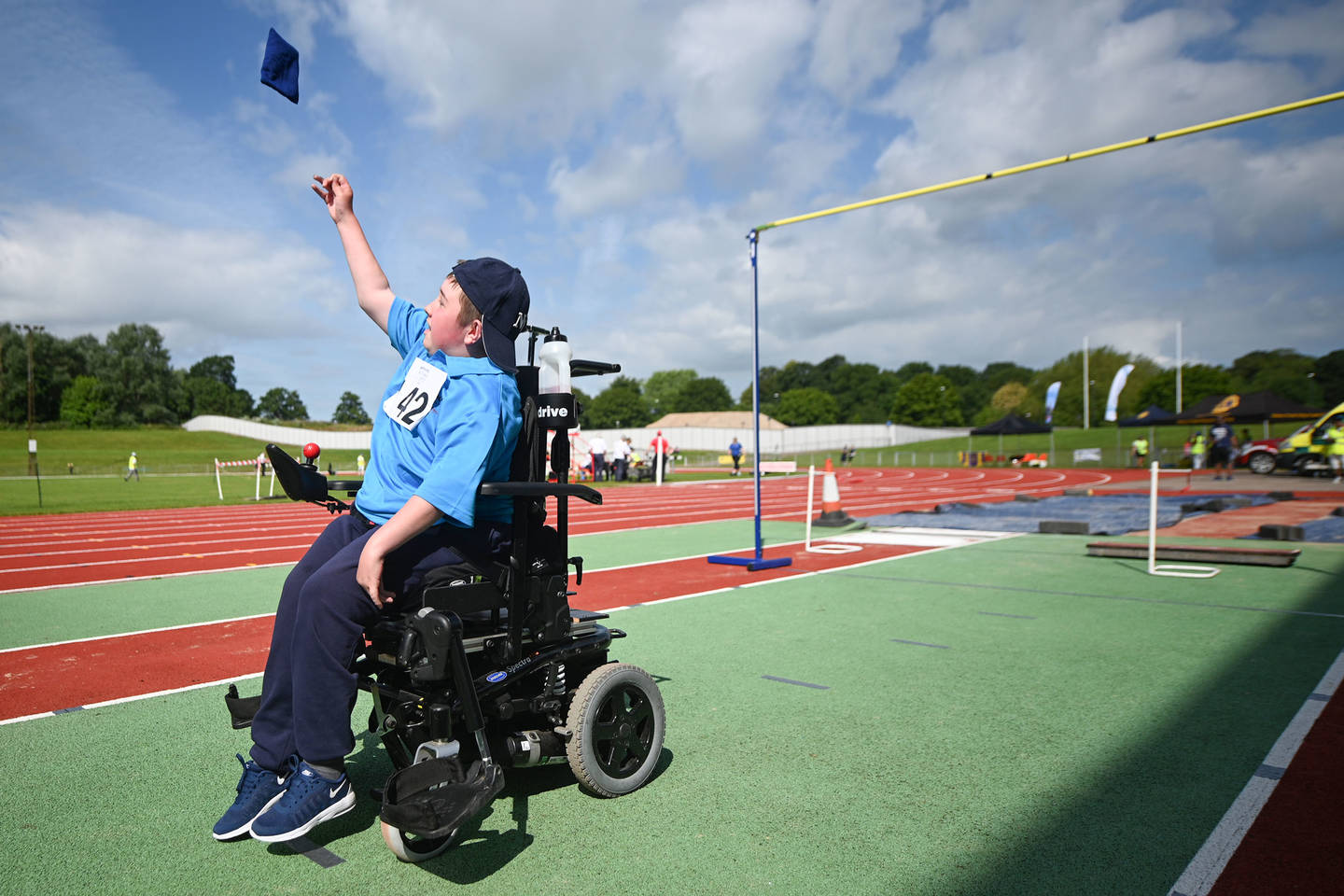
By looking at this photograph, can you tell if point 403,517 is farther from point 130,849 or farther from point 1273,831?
point 1273,831

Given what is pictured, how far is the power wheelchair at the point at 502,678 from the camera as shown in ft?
7.09

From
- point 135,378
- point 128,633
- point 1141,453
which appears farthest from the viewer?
point 135,378

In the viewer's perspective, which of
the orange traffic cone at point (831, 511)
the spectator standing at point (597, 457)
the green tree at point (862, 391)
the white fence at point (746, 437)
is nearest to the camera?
the orange traffic cone at point (831, 511)

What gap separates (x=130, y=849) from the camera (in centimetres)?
232

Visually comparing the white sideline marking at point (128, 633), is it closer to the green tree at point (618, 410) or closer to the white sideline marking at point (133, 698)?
the white sideline marking at point (133, 698)

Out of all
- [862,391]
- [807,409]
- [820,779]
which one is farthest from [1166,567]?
[862,391]

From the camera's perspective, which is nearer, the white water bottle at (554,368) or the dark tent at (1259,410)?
the white water bottle at (554,368)

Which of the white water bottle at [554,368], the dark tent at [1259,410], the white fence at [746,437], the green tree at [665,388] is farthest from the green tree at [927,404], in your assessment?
the white water bottle at [554,368]

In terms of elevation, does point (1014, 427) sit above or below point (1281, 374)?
below

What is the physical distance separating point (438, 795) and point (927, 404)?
104 m

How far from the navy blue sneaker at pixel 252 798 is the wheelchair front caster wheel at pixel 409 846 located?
1.20 feet

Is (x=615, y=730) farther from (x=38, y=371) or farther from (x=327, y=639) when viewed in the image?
(x=38, y=371)

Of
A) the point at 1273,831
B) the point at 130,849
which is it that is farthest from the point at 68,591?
the point at 1273,831

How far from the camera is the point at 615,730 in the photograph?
8.96ft
